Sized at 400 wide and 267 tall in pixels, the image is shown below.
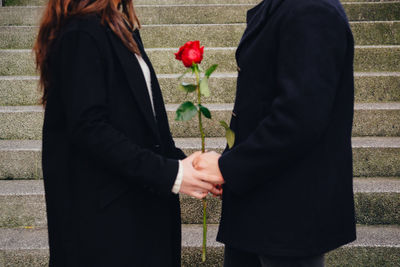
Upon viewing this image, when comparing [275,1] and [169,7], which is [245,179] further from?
[169,7]

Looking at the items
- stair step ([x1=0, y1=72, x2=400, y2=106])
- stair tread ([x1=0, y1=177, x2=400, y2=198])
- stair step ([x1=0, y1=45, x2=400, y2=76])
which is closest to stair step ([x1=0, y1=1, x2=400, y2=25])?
stair step ([x1=0, y1=45, x2=400, y2=76])

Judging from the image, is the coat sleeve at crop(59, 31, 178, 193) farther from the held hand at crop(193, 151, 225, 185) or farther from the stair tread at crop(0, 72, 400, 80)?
the stair tread at crop(0, 72, 400, 80)

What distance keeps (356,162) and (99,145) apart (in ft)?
6.86

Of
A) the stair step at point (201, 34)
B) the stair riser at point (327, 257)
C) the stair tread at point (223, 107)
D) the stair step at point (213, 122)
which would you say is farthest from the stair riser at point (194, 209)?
the stair step at point (201, 34)

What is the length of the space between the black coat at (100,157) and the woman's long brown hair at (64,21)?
3 cm

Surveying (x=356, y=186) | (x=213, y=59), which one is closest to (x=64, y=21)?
(x=356, y=186)

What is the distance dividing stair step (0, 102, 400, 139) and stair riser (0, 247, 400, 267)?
981mm

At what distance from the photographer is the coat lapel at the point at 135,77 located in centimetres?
120

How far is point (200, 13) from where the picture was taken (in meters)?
4.14

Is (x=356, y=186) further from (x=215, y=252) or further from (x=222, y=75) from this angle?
(x=222, y=75)

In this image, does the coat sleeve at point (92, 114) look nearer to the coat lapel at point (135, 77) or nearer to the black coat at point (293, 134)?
the coat lapel at point (135, 77)

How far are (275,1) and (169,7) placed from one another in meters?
3.11

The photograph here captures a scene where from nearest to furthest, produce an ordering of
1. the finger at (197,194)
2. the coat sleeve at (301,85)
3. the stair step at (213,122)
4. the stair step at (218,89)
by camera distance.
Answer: the coat sleeve at (301,85)
the finger at (197,194)
the stair step at (213,122)
the stair step at (218,89)

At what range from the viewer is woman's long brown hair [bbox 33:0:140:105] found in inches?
46.4
